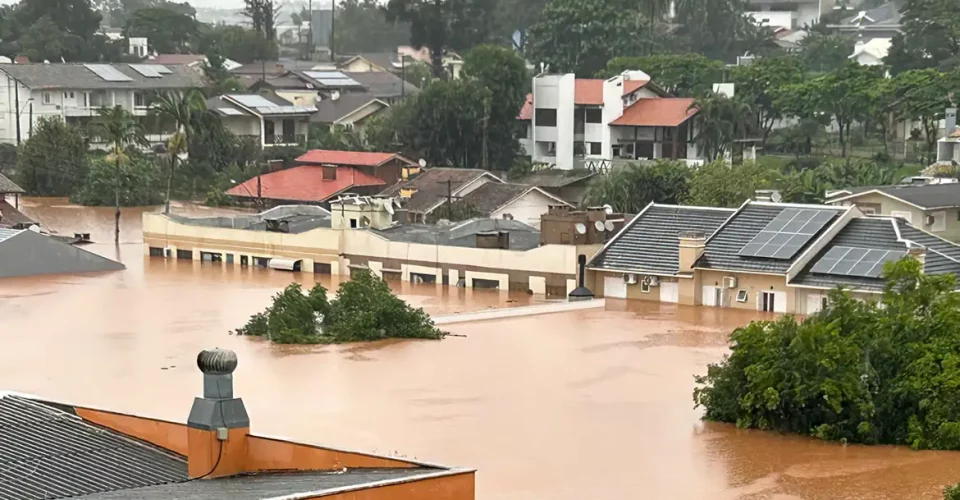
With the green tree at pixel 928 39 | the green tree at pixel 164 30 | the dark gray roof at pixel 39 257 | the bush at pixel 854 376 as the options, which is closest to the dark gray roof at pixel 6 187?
the dark gray roof at pixel 39 257

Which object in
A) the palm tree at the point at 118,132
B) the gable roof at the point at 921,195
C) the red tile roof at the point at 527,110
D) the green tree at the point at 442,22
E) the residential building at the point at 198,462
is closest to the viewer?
the residential building at the point at 198,462

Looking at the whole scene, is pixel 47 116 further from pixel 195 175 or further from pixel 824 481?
pixel 824 481

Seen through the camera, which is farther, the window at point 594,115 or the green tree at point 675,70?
the green tree at point 675,70

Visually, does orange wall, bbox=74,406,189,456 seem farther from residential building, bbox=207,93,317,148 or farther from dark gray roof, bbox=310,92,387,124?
dark gray roof, bbox=310,92,387,124

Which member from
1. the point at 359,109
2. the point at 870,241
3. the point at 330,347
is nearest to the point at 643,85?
the point at 359,109

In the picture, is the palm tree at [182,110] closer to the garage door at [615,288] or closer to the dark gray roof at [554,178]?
the dark gray roof at [554,178]

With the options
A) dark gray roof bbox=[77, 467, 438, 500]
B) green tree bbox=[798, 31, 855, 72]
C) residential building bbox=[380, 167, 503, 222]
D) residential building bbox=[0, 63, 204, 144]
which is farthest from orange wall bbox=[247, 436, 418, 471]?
green tree bbox=[798, 31, 855, 72]

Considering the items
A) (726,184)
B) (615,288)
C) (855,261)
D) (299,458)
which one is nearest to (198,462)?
(299,458)
